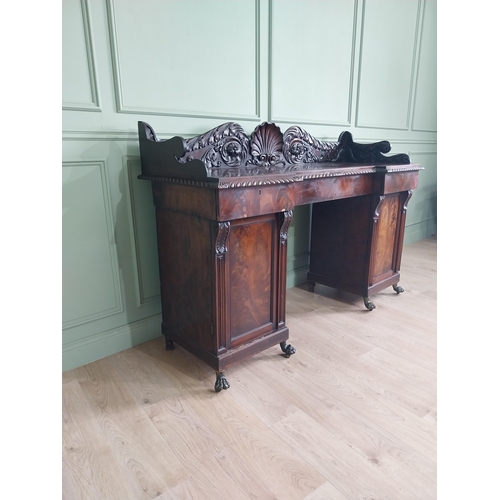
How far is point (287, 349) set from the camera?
6.37 feet

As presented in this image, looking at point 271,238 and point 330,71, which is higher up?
point 330,71

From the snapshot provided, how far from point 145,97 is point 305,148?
1043mm

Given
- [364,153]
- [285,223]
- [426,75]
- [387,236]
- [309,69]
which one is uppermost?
[426,75]

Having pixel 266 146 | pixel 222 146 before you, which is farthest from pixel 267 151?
pixel 222 146

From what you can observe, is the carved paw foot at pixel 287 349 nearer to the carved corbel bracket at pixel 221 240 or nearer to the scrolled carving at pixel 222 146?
the carved corbel bracket at pixel 221 240

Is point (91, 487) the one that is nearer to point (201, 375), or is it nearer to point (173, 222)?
point (201, 375)

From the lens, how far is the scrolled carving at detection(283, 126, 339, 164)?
2299mm

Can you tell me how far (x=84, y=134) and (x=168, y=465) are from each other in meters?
1.40

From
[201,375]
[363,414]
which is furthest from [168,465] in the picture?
[363,414]

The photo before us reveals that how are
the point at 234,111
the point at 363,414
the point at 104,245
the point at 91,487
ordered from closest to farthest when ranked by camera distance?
the point at 91,487
the point at 363,414
the point at 104,245
the point at 234,111

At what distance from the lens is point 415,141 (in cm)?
378

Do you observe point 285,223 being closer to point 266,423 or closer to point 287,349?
point 287,349

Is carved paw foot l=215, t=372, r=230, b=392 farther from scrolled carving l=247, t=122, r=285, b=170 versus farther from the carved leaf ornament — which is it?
scrolled carving l=247, t=122, r=285, b=170

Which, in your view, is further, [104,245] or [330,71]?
[330,71]
